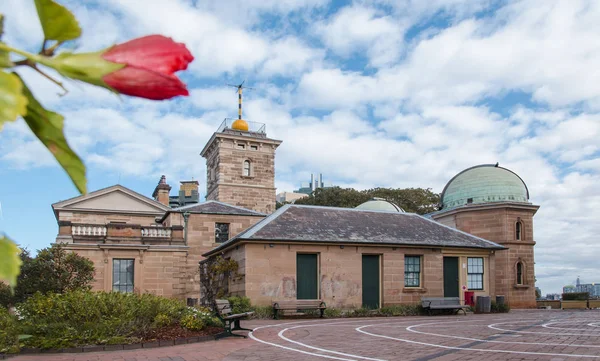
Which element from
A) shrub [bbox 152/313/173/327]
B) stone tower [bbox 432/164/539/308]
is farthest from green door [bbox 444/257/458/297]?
shrub [bbox 152/313/173/327]

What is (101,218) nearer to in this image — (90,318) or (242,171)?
(242,171)

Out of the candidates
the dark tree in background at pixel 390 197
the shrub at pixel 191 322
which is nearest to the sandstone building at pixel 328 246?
the shrub at pixel 191 322

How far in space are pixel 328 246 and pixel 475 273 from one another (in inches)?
363

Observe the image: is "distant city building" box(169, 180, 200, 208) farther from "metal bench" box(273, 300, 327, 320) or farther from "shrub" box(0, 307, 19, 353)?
"shrub" box(0, 307, 19, 353)

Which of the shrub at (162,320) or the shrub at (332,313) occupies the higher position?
the shrub at (162,320)

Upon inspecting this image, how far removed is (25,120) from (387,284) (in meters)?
27.8

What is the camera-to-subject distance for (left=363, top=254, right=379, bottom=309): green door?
89.7ft

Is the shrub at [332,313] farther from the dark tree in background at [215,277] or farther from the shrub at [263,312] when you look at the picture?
the dark tree in background at [215,277]

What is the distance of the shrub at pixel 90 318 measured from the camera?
12328mm

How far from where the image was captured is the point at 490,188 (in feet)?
129

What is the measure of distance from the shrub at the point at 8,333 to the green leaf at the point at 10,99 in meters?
11.3

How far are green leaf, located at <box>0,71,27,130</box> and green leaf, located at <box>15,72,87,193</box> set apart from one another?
0.10 meters

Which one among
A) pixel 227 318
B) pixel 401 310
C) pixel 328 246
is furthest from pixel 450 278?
pixel 227 318

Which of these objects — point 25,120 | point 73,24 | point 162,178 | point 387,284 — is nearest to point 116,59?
point 73,24
